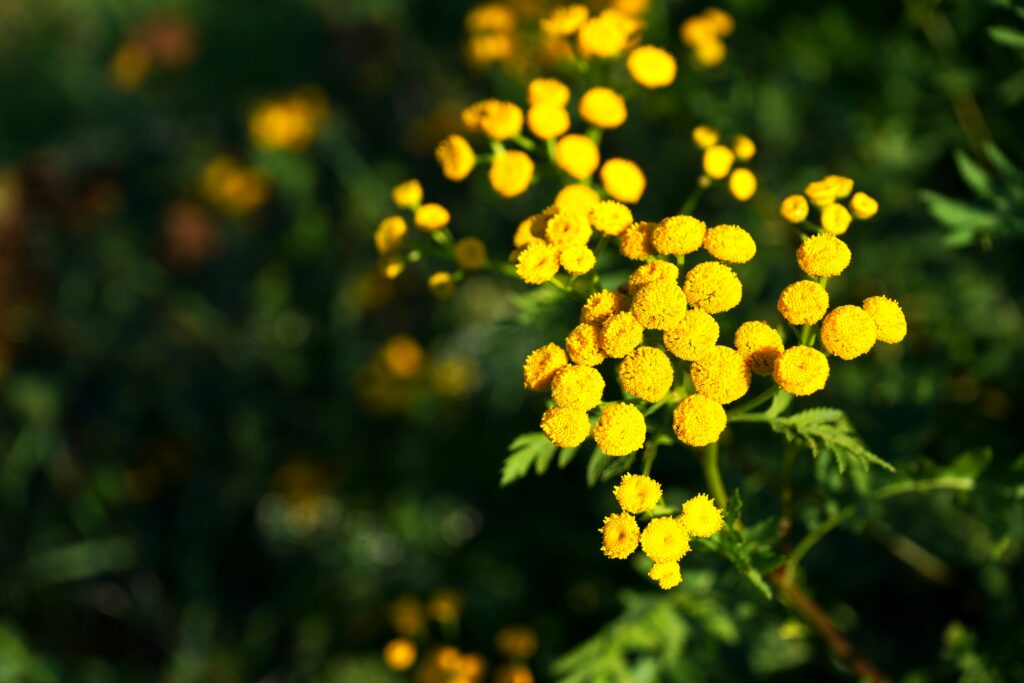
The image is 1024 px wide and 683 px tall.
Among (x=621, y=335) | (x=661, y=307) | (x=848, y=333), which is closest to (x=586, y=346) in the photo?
(x=621, y=335)

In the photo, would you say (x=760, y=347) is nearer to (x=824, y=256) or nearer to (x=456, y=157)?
(x=824, y=256)

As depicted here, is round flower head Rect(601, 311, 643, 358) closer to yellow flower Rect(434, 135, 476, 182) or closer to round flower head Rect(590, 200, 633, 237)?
round flower head Rect(590, 200, 633, 237)

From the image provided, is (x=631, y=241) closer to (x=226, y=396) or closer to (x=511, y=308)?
(x=511, y=308)

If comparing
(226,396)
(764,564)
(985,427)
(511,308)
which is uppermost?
(764,564)

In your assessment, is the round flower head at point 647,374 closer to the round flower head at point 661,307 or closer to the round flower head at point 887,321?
the round flower head at point 661,307

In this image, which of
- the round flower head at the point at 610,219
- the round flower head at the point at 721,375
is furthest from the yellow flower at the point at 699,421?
the round flower head at the point at 610,219

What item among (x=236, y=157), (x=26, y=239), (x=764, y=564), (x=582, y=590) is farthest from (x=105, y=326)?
(x=764, y=564)
